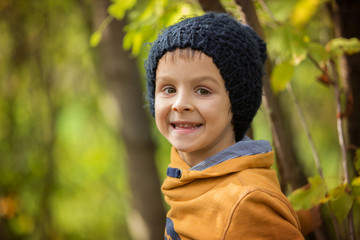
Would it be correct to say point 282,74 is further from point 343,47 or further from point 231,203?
point 231,203

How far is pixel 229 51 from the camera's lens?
123 cm

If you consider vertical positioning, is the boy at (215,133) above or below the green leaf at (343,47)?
below

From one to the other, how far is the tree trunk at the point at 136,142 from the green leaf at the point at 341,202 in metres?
2.36

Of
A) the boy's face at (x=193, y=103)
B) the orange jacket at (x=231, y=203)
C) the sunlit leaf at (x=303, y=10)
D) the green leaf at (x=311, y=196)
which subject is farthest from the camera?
the sunlit leaf at (x=303, y=10)

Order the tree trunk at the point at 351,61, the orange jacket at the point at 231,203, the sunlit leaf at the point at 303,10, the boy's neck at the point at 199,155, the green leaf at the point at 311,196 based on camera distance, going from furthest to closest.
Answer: the sunlit leaf at the point at 303,10 → the tree trunk at the point at 351,61 → the green leaf at the point at 311,196 → the boy's neck at the point at 199,155 → the orange jacket at the point at 231,203

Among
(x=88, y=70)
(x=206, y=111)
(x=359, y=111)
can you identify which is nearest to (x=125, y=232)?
(x=88, y=70)

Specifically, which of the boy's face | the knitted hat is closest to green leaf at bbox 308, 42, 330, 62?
the knitted hat

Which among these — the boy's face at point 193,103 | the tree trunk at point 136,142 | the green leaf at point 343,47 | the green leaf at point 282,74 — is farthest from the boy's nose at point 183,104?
the tree trunk at point 136,142

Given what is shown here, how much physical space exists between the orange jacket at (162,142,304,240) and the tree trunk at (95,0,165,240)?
2.30 meters

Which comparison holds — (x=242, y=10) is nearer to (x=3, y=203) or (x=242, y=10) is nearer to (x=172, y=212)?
(x=172, y=212)

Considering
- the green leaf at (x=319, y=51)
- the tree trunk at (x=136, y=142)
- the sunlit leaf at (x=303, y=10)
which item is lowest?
the tree trunk at (x=136, y=142)

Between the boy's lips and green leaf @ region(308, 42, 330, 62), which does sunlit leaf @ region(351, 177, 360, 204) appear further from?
the boy's lips

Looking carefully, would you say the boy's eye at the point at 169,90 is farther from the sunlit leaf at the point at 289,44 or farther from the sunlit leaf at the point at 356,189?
the sunlit leaf at the point at 356,189

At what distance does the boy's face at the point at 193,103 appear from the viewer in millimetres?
1215
